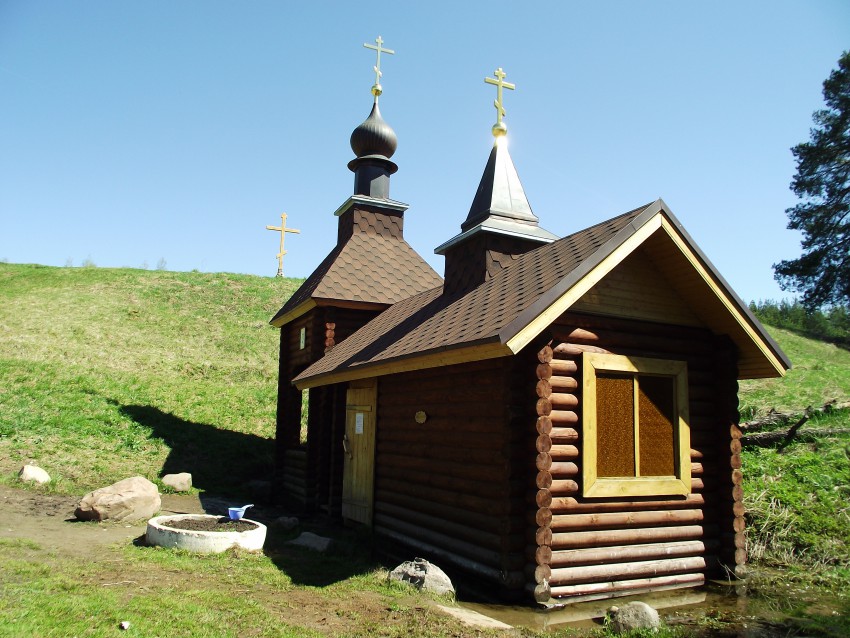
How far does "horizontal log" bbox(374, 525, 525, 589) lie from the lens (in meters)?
6.88

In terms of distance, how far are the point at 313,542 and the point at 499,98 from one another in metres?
8.59

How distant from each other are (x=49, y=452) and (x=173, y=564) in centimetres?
973

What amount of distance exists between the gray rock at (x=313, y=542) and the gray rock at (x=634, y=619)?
176 inches

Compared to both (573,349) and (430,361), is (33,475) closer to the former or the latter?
(430,361)

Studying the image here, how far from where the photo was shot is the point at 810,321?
45312 millimetres

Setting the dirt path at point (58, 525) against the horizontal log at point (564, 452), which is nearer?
Result: the horizontal log at point (564, 452)

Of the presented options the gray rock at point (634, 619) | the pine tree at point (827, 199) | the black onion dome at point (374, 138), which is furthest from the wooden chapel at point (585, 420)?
the pine tree at point (827, 199)

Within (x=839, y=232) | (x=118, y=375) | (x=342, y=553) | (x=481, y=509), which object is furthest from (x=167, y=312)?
(x=839, y=232)

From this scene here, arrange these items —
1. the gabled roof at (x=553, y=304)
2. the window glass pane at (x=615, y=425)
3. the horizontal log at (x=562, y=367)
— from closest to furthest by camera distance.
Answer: the gabled roof at (x=553, y=304), the horizontal log at (x=562, y=367), the window glass pane at (x=615, y=425)

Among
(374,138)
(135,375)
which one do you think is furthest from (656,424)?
(135,375)

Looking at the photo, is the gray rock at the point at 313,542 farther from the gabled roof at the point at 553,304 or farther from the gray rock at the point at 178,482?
the gray rock at the point at 178,482

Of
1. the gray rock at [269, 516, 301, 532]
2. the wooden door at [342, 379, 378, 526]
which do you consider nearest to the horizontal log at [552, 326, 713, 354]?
the wooden door at [342, 379, 378, 526]

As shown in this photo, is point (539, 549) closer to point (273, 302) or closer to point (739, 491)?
point (739, 491)

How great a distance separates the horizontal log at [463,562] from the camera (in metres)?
6.88
